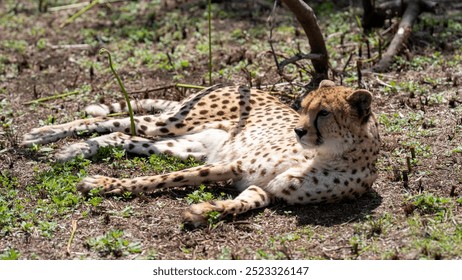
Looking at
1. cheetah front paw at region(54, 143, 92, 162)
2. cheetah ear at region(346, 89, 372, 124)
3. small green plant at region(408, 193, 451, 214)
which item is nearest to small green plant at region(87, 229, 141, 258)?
cheetah front paw at region(54, 143, 92, 162)

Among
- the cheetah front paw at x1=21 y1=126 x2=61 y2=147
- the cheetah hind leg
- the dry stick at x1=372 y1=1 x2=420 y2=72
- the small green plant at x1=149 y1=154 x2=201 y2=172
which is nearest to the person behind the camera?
the cheetah hind leg

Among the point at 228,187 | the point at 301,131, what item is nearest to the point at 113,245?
the point at 228,187

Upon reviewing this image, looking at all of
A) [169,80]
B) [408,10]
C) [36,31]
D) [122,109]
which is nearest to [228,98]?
[122,109]

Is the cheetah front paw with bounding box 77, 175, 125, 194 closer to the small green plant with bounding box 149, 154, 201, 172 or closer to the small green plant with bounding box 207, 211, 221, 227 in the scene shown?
Answer: the small green plant with bounding box 149, 154, 201, 172

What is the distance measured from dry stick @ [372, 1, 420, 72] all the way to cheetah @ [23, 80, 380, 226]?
1821 millimetres

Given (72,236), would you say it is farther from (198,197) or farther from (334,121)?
(334,121)

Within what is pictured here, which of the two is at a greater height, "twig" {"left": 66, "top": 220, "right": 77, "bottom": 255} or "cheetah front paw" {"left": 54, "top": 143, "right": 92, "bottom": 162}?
"cheetah front paw" {"left": 54, "top": 143, "right": 92, "bottom": 162}

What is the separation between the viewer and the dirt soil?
5211 millimetres

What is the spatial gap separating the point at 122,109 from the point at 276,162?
7.23 feet

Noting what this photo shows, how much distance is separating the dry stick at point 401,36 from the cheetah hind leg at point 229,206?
122 inches

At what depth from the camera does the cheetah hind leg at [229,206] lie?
17.7 ft

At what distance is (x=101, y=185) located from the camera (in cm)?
591

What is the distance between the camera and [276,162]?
5.95 metres

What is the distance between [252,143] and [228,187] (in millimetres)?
476
